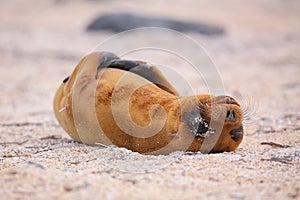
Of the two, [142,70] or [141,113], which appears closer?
[141,113]

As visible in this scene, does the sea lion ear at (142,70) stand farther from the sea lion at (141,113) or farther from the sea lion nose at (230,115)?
the sea lion nose at (230,115)

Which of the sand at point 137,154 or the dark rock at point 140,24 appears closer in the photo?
the sand at point 137,154

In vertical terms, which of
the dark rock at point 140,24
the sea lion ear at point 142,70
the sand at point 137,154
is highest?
the dark rock at point 140,24

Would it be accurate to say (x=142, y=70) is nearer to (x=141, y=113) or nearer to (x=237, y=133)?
(x=141, y=113)

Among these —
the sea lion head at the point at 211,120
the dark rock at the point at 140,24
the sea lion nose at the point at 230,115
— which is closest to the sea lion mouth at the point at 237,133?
the sea lion head at the point at 211,120

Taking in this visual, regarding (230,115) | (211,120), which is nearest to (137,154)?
(211,120)

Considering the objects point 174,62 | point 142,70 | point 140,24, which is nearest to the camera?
point 142,70

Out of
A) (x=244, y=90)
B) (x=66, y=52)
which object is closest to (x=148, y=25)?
(x=66, y=52)
